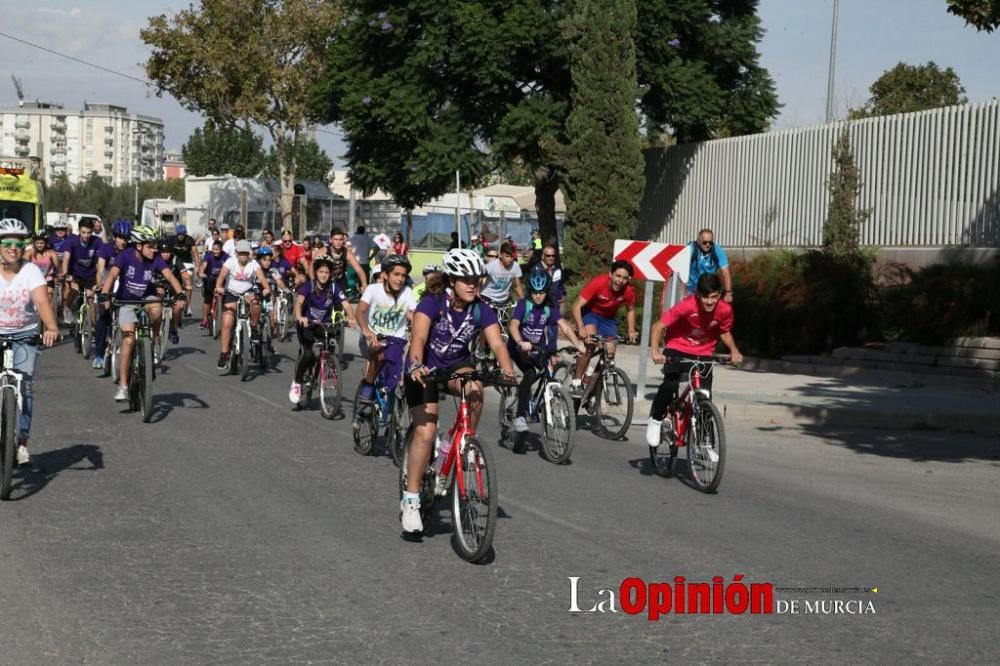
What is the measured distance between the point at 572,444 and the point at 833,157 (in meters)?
14.3

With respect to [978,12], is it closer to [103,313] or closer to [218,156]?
[103,313]

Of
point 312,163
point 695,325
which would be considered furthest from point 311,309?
point 312,163

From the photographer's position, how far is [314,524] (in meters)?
8.91

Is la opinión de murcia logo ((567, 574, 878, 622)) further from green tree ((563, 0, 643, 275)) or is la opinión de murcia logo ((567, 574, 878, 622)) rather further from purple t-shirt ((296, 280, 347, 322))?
green tree ((563, 0, 643, 275))

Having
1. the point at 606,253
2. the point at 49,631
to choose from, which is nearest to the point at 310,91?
the point at 606,253

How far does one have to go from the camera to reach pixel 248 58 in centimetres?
5428

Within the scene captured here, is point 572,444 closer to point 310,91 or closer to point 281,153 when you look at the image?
point 310,91

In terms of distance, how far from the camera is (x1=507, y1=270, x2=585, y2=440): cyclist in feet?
42.2

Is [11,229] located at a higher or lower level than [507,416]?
higher

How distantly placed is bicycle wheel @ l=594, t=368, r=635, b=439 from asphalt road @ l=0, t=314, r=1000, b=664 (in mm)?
398

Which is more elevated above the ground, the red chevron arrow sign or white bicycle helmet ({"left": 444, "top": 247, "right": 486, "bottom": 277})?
the red chevron arrow sign

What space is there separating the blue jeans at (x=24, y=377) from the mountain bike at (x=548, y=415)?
390 centimetres

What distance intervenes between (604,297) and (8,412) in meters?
6.56

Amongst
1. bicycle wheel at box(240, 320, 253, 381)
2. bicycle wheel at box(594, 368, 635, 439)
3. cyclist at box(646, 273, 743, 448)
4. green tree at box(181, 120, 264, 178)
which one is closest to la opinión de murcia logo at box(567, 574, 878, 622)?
cyclist at box(646, 273, 743, 448)
